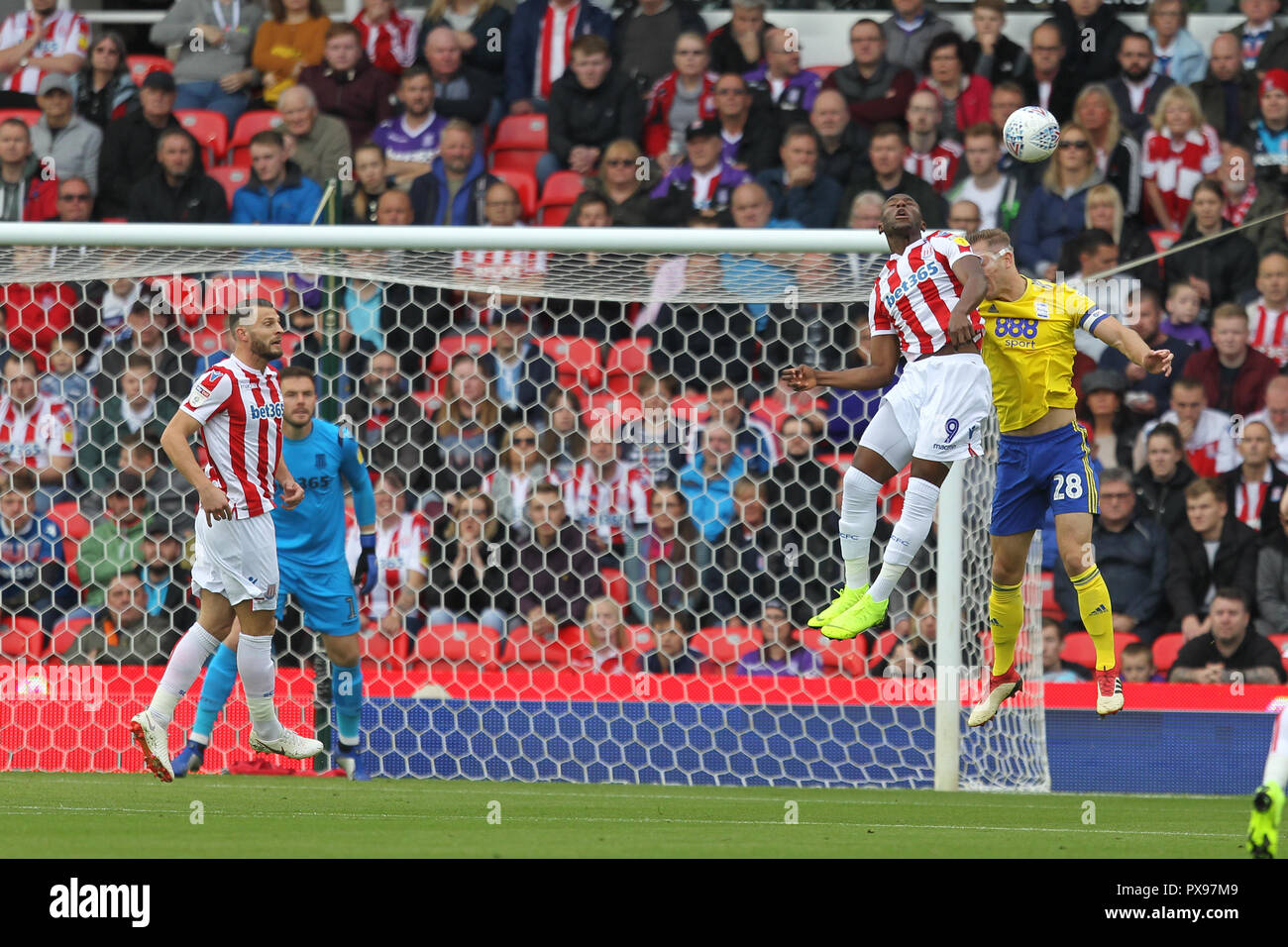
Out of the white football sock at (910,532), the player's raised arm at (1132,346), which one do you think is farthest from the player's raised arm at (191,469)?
the player's raised arm at (1132,346)

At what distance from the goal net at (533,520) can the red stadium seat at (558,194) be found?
6.67 feet

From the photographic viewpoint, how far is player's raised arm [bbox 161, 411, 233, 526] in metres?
7.48

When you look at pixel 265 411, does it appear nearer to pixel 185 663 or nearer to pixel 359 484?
pixel 185 663

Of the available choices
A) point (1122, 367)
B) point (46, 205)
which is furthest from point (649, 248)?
point (46, 205)

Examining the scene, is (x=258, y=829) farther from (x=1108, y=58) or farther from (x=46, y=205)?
(x=1108, y=58)

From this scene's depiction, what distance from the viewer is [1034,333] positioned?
26.1 ft

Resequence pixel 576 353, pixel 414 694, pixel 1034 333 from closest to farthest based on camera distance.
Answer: pixel 1034 333 < pixel 414 694 < pixel 576 353

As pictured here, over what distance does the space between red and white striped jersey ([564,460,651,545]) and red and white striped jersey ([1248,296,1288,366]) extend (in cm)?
426

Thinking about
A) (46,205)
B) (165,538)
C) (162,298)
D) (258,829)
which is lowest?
(258,829)

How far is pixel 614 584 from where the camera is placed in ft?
33.8

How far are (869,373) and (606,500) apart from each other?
9.86 feet

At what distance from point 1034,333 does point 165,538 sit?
5.46 meters

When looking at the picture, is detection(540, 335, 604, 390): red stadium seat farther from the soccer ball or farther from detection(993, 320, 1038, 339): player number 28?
the soccer ball

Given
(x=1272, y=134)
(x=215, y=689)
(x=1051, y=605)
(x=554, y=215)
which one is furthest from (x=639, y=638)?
(x=1272, y=134)
